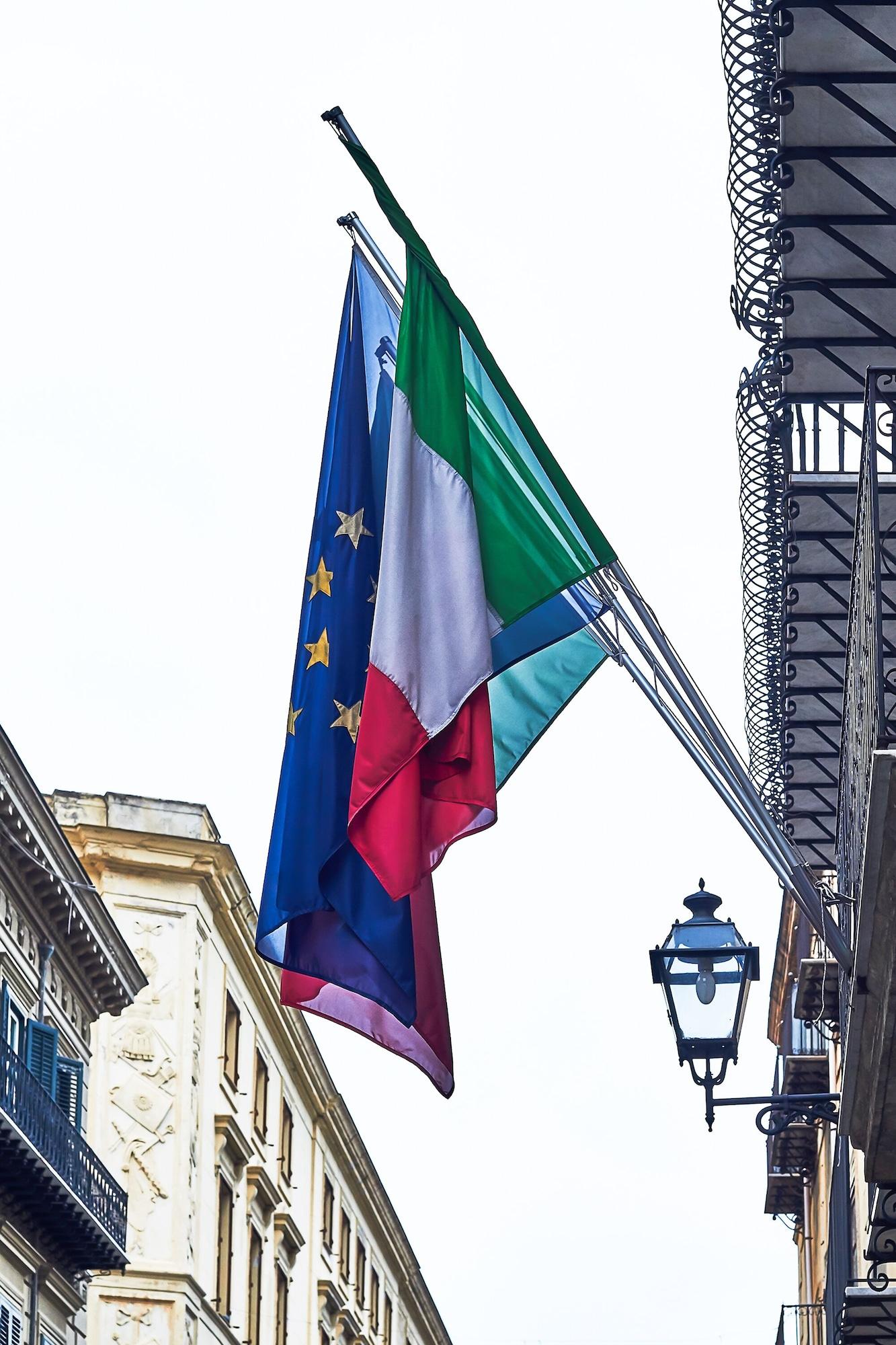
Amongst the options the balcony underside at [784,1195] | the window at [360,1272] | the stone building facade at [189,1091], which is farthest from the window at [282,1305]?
the balcony underside at [784,1195]

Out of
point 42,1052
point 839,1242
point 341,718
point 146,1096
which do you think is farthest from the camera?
point 146,1096

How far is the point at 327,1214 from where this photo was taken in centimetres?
4612

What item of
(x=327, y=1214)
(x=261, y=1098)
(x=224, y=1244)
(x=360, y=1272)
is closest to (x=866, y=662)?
(x=224, y=1244)

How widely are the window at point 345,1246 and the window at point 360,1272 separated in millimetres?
1223

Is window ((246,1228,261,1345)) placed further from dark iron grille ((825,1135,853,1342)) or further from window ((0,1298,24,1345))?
dark iron grille ((825,1135,853,1342))

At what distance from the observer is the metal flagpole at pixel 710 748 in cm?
953

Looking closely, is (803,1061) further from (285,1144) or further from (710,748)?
(710,748)

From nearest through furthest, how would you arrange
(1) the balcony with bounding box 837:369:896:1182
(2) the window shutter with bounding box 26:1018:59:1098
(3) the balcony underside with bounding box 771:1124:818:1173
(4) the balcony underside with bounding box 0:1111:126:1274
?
(1) the balcony with bounding box 837:369:896:1182 → (4) the balcony underside with bounding box 0:1111:126:1274 → (2) the window shutter with bounding box 26:1018:59:1098 → (3) the balcony underside with bounding box 771:1124:818:1173

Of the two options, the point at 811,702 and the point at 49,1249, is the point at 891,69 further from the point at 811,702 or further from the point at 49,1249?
the point at 49,1249

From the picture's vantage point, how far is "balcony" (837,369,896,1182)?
809 centimetres

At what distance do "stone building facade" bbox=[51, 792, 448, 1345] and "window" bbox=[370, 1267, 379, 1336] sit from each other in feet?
36.6

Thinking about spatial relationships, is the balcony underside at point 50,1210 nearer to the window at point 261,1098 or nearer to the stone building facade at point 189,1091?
the stone building facade at point 189,1091

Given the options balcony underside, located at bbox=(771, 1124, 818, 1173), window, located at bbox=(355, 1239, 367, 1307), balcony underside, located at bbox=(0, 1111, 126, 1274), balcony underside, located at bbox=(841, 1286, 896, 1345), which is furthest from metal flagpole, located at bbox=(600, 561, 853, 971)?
window, located at bbox=(355, 1239, 367, 1307)

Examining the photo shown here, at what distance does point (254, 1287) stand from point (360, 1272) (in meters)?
13.0
